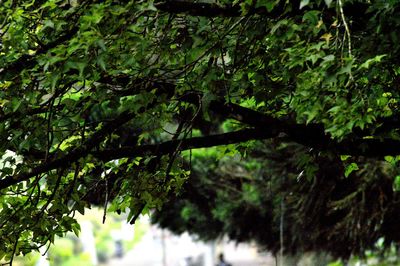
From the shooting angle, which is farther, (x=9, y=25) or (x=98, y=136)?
(x=98, y=136)

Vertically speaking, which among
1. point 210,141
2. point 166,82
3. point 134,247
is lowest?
point 134,247

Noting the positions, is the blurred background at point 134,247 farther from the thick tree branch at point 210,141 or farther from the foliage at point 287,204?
the thick tree branch at point 210,141

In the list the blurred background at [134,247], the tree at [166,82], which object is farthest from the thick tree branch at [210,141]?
the blurred background at [134,247]

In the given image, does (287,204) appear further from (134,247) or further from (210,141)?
(134,247)

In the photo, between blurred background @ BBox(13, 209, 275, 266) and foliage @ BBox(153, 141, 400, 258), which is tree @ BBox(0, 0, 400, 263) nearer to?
foliage @ BBox(153, 141, 400, 258)

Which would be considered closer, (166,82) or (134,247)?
(166,82)

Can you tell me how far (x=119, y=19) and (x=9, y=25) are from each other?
2.69 feet

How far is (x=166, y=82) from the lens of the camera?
231 inches

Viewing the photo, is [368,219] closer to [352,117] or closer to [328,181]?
[328,181]

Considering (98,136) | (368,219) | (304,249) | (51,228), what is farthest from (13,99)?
(304,249)

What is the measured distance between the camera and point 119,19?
4.94 m

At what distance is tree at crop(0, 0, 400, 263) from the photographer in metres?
4.96

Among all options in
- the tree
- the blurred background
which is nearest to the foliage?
the blurred background

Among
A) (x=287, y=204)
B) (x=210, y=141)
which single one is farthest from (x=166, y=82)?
(x=287, y=204)
